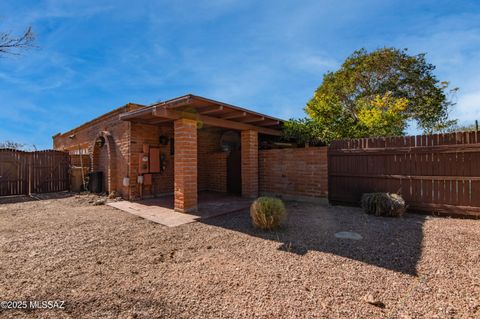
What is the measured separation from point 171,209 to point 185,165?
1.34 m

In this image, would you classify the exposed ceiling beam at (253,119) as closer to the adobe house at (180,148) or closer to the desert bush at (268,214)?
the adobe house at (180,148)

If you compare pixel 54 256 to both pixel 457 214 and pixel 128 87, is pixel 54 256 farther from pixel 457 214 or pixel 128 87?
pixel 128 87

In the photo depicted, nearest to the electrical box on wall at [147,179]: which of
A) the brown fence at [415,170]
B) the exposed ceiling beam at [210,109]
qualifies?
the exposed ceiling beam at [210,109]

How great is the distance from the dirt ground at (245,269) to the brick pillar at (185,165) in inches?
42.0

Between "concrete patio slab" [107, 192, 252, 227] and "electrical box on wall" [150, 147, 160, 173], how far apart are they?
1015 mm

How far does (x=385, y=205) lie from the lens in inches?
200

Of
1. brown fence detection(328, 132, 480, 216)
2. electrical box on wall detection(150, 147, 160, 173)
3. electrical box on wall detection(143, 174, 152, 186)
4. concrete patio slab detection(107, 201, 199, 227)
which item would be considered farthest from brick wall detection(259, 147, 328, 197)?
electrical box on wall detection(143, 174, 152, 186)

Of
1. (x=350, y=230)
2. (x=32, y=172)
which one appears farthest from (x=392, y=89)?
(x=32, y=172)

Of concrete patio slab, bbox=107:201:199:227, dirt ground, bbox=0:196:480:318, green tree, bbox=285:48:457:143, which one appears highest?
green tree, bbox=285:48:457:143

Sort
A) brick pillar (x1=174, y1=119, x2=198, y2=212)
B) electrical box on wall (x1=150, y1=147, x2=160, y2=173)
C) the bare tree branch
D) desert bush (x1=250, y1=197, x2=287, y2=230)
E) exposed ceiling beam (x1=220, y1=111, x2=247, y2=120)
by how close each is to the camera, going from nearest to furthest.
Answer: the bare tree branch → desert bush (x1=250, y1=197, x2=287, y2=230) → brick pillar (x1=174, y1=119, x2=198, y2=212) → exposed ceiling beam (x1=220, y1=111, x2=247, y2=120) → electrical box on wall (x1=150, y1=147, x2=160, y2=173)

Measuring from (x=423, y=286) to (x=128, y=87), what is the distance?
11.8m

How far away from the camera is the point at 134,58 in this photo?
7969 mm

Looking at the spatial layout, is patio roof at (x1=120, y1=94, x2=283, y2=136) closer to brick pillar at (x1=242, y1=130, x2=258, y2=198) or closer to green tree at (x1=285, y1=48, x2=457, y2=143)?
brick pillar at (x1=242, y1=130, x2=258, y2=198)

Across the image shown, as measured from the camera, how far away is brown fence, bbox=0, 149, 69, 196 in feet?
31.3
